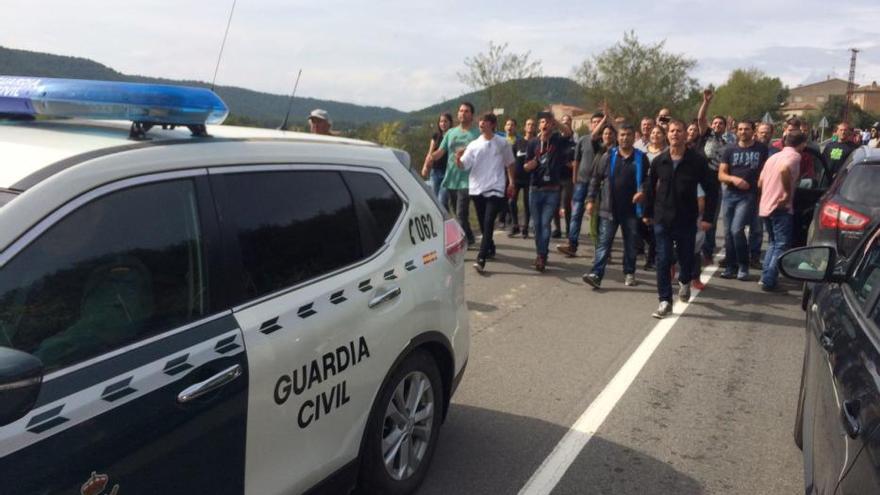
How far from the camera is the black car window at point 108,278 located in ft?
6.11

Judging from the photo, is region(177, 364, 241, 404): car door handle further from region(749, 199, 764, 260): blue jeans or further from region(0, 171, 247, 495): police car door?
region(749, 199, 764, 260): blue jeans

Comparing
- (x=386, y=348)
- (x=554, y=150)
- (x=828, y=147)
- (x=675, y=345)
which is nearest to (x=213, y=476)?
(x=386, y=348)

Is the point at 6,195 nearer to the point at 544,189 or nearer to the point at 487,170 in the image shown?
the point at 487,170

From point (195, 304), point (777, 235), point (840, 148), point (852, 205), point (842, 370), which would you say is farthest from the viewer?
point (840, 148)

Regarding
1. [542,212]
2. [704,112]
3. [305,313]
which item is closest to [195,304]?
[305,313]

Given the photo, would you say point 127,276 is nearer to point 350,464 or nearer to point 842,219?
point 350,464

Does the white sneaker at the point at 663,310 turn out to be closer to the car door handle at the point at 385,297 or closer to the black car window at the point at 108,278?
the car door handle at the point at 385,297

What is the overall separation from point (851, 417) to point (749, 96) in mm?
105391

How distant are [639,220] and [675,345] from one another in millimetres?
2268

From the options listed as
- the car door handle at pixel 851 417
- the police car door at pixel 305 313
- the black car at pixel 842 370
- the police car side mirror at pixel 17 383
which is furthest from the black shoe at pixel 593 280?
the police car side mirror at pixel 17 383

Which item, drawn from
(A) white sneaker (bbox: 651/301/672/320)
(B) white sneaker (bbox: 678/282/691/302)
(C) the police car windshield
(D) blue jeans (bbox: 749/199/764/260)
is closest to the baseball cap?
(A) white sneaker (bbox: 651/301/672/320)

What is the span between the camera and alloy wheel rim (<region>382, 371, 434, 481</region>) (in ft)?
10.6

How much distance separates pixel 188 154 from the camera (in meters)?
2.40

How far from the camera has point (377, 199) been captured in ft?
10.9
